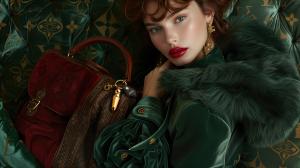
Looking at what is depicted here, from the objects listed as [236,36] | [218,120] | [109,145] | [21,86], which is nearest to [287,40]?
[236,36]

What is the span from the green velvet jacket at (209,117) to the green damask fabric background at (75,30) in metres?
0.25

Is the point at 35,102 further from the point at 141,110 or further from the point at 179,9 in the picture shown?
the point at 179,9

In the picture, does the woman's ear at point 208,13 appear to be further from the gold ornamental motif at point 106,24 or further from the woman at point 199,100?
the gold ornamental motif at point 106,24

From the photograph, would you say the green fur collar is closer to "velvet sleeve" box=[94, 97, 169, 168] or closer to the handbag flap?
"velvet sleeve" box=[94, 97, 169, 168]

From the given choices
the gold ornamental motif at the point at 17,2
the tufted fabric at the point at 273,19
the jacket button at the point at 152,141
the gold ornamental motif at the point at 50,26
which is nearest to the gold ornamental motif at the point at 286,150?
the tufted fabric at the point at 273,19

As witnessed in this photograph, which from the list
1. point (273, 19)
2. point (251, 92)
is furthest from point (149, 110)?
point (273, 19)

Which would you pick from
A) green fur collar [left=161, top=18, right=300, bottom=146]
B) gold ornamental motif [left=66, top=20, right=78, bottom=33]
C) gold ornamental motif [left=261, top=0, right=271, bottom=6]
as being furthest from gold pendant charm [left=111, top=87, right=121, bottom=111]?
gold ornamental motif [left=261, top=0, right=271, bottom=6]

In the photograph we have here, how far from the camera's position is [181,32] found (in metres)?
0.88

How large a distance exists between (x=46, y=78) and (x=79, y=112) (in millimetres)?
155

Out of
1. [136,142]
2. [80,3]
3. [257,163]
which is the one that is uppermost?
[80,3]

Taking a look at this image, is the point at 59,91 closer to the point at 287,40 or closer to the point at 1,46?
the point at 1,46

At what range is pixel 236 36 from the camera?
3.29 feet

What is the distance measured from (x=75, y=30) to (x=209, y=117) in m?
0.59

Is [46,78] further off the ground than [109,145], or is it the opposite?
[46,78]
